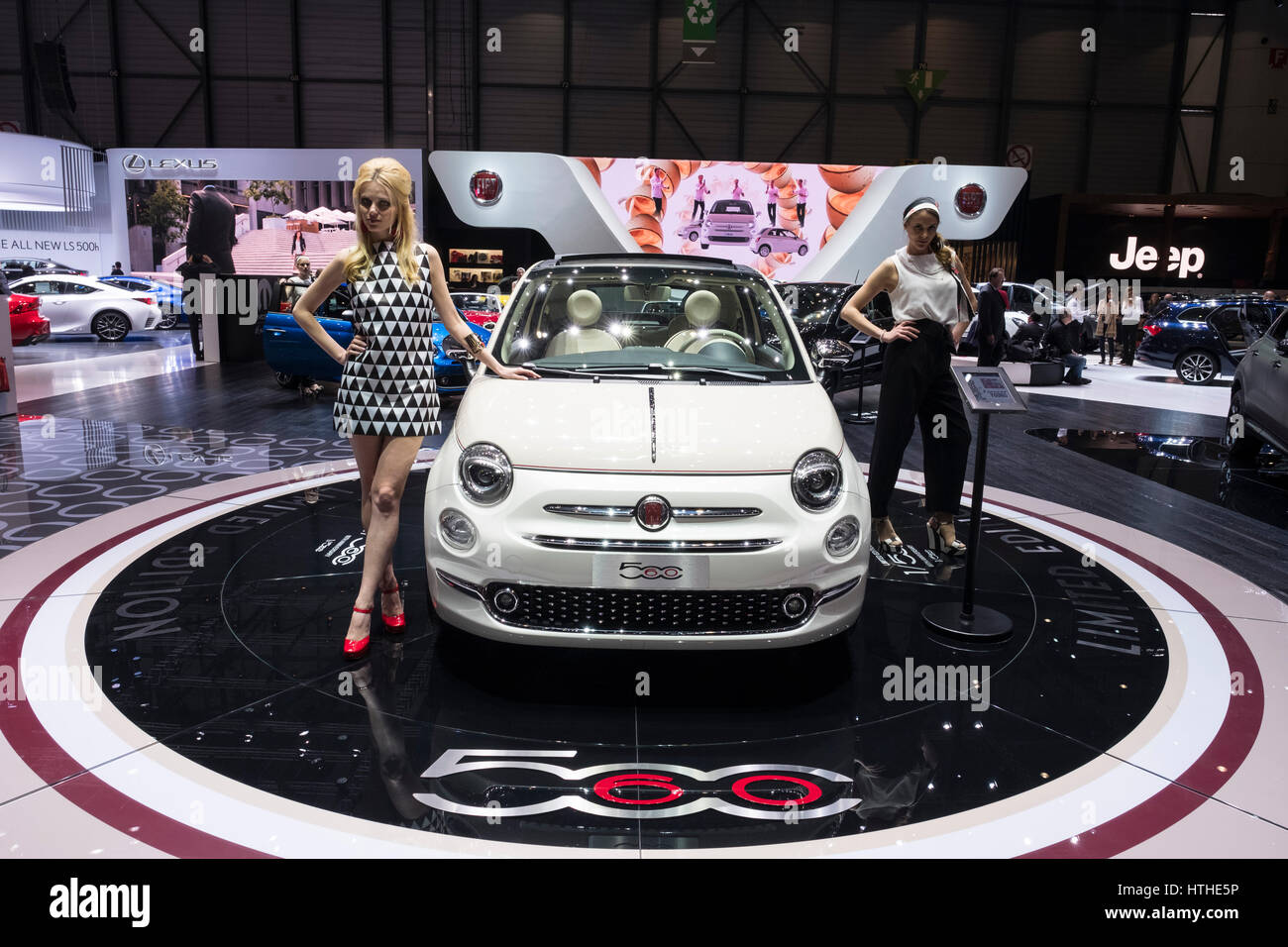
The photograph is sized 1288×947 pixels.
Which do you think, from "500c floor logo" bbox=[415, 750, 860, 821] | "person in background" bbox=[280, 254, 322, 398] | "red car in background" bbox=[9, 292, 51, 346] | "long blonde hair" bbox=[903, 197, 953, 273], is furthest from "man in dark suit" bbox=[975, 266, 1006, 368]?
"red car in background" bbox=[9, 292, 51, 346]

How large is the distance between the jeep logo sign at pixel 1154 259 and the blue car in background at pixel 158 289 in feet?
64.3

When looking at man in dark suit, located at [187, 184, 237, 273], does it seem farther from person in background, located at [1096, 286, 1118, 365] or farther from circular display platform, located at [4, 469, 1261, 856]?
person in background, located at [1096, 286, 1118, 365]

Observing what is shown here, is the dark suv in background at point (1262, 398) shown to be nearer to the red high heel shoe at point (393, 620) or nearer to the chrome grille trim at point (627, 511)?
the chrome grille trim at point (627, 511)

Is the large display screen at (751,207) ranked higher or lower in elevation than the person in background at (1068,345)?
higher

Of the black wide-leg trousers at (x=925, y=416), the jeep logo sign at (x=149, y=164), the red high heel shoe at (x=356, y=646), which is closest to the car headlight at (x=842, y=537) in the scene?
the black wide-leg trousers at (x=925, y=416)

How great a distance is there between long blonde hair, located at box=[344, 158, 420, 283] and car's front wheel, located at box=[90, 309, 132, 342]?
14.8 metres

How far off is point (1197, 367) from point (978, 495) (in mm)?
11010

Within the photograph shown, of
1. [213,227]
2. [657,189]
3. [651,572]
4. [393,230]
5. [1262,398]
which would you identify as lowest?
[651,572]

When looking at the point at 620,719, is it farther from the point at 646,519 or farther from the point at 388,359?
the point at 388,359

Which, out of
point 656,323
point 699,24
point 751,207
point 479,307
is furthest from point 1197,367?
point 656,323

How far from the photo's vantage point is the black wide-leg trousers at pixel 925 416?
399 cm

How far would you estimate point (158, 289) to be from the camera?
1639 centimetres

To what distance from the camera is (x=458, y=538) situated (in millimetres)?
2613

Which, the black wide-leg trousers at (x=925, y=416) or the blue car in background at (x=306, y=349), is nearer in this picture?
the black wide-leg trousers at (x=925, y=416)
